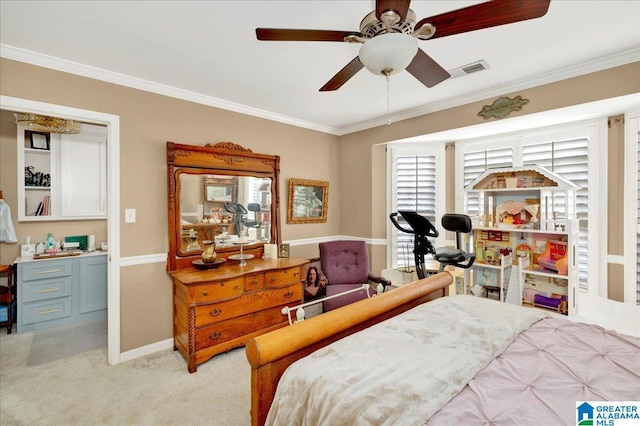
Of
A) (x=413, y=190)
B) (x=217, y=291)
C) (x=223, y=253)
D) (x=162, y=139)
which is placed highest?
(x=162, y=139)

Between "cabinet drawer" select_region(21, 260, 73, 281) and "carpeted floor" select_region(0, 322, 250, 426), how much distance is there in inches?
30.1

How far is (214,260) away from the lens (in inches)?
118

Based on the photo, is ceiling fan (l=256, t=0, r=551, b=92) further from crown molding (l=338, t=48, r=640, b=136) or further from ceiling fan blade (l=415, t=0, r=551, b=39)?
crown molding (l=338, t=48, r=640, b=136)

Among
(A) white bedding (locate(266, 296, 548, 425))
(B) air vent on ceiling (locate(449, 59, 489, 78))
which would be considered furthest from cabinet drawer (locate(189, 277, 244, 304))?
(B) air vent on ceiling (locate(449, 59, 489, 78))

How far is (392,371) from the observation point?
3.70 feet

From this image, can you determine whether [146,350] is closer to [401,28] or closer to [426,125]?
[401,28]

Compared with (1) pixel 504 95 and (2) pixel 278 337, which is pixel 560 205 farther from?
(2) pixel 278 337

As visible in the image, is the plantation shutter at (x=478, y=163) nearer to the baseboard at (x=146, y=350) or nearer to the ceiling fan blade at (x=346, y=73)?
the ceiling fan blade at (x=346, y=73)

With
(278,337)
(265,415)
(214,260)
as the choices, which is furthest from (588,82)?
(214,260)

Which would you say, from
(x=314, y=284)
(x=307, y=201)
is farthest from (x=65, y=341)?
(x=307, y=201)

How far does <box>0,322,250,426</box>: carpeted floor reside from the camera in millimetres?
1983

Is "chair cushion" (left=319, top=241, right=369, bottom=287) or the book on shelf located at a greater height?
the book on shelf

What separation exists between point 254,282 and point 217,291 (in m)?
0.38

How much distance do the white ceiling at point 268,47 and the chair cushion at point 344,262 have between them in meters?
1.82
